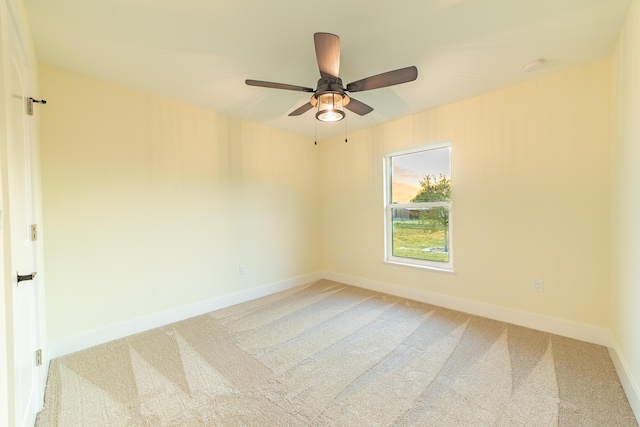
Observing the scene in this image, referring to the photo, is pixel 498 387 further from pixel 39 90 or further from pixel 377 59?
pixel 39 90

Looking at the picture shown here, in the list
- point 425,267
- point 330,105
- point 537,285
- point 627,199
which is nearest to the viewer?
point 627,199

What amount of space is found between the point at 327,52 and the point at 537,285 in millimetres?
2845

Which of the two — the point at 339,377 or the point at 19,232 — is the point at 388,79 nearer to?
the point at 339,377

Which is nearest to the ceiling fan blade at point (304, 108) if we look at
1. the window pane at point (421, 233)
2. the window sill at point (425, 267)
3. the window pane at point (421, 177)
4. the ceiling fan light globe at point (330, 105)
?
the ceiling fan light globe at point (330, 105)

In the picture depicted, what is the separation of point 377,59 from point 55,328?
11.5 feet

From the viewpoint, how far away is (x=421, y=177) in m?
3.45

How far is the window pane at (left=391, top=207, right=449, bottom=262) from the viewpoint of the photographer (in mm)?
3260

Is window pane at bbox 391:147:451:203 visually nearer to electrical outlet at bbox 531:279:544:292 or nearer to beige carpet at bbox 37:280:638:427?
electrical outlet at bbox 531:279:544:292

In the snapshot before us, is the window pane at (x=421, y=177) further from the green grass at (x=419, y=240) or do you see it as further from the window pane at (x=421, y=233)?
the green grass at (x=419, y=240)

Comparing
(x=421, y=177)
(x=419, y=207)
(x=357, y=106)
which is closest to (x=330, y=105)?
(x=357, y=106)

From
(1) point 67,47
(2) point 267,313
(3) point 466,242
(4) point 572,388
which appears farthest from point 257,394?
(1) point 67,47

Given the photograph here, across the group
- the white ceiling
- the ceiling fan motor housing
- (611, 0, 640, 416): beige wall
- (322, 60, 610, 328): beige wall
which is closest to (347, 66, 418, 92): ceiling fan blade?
the ceiling fan motor housing

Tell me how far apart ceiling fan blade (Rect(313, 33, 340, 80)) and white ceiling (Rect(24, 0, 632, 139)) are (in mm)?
273

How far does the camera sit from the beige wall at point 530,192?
7.41ft
